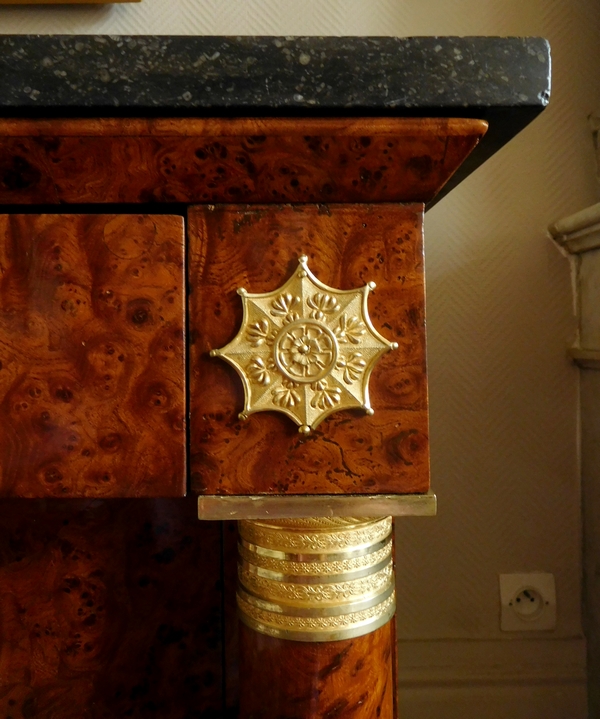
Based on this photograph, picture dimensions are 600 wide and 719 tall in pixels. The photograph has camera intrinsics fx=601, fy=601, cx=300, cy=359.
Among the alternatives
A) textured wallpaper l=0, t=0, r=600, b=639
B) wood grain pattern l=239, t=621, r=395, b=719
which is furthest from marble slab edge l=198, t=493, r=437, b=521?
textured wallpaper l=0, t=0, r=600, b=639

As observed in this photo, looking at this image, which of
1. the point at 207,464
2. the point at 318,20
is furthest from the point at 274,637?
the point at 318,20

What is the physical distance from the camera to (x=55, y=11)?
98 cm

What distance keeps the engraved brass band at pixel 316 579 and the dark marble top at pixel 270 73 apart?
0.36m

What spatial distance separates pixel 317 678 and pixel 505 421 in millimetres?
600

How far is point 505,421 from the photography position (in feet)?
3.28

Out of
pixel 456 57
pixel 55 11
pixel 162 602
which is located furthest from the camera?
pixel 55 11

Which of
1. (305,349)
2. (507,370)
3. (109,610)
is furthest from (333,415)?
(507,370)

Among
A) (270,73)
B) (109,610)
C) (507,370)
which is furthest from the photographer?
(507,370)

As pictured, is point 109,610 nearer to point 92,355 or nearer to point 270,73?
point 92,355

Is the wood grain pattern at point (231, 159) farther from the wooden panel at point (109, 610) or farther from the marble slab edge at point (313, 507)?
the wooden panel at point (109, 610)

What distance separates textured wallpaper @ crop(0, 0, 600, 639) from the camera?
1.00 m

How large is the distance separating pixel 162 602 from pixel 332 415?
427 mm

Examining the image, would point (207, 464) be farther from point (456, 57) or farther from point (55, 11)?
point (55, 11)

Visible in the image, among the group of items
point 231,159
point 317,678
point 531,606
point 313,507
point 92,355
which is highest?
point 231,159
